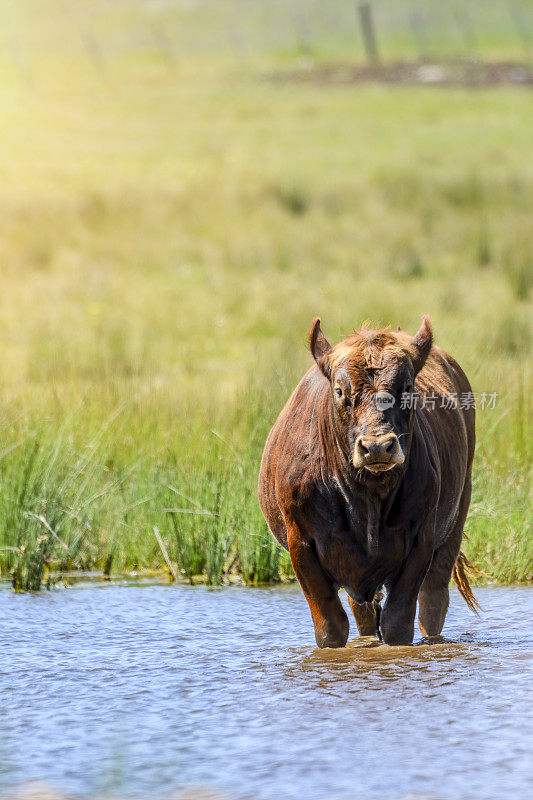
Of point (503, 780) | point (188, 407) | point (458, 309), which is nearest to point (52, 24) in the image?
point (458, 309)

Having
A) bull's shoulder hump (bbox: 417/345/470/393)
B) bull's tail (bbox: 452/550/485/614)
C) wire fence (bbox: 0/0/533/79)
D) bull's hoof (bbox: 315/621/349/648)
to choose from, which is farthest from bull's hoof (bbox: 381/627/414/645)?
wire fence (bbox: 0/0/533/79)

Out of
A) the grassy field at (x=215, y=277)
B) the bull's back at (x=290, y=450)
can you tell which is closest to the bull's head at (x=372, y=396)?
the bull's back at (x=290, y=450)

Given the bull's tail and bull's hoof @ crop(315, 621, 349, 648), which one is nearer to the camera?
bull's hoof @ crop(315, 621, 349, 648)

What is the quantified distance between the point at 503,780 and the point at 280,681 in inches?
55.0

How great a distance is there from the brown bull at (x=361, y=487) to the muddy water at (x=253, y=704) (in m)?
0.30

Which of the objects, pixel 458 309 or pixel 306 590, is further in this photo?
pixel 458 309

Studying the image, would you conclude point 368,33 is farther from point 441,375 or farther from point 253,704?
point 253,704

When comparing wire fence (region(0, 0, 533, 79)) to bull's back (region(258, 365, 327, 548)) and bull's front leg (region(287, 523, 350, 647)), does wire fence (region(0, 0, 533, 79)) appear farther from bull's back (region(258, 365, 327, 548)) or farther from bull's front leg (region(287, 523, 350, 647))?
bull's front leg (region(287, 523, 350, 647))

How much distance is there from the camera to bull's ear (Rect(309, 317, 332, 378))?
508cm

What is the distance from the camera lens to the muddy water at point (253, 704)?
3.77m

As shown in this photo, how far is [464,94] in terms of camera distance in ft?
169

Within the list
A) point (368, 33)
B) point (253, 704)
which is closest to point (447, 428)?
point (253, 704)

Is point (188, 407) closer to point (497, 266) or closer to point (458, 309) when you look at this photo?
point (458, 309)

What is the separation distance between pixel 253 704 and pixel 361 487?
36.6 inches
